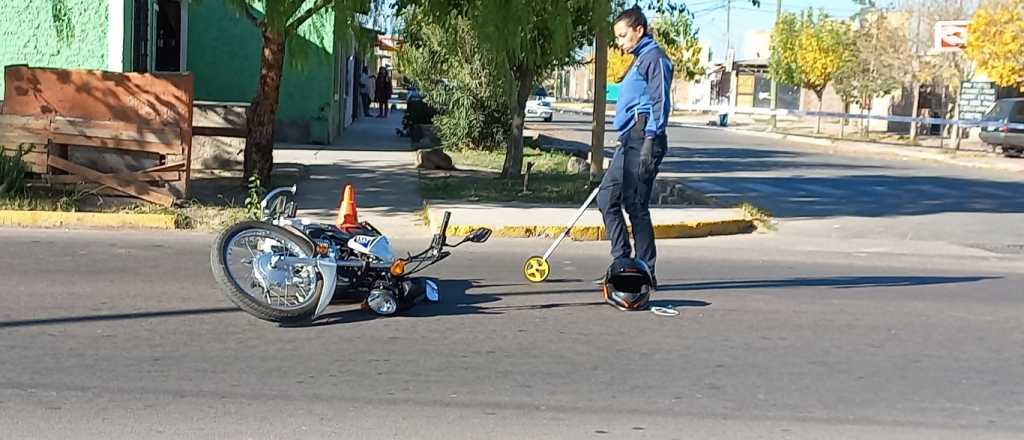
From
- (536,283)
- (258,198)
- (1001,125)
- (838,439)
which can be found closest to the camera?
(838,439)

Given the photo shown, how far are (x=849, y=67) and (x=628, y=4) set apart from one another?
26661 millimetres

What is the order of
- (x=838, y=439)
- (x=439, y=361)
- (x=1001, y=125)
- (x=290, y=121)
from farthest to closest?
1. (x=1001, y=125)
2. (x=290, y=121)
3. (x=439, y=361)
4. (x=838, y=439)

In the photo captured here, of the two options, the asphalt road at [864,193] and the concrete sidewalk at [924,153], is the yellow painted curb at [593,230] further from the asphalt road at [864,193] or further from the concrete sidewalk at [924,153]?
the concrete sidewalk at [924,153]

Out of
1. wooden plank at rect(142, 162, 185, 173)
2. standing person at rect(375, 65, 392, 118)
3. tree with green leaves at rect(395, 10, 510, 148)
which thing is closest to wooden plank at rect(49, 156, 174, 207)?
wooden plank at rect(142, 162, 185, 173)

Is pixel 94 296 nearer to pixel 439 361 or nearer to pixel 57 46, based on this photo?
pixel 439 361

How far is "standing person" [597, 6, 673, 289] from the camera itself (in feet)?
25.7

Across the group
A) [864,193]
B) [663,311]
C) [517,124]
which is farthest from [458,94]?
[663,311]

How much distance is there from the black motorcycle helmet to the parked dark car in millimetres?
25671

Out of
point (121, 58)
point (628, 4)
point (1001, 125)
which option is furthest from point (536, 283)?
point (1001, 125)

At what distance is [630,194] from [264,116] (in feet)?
23.0

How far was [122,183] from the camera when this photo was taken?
39.8 feet

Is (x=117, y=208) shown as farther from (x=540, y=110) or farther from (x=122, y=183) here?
(x=540, y=110)

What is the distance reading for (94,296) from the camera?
779 centimetres

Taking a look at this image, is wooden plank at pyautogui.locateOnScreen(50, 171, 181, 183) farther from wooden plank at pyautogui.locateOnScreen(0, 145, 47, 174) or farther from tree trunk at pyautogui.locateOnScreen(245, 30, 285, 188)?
tree trunk at pyautogui.locateOnScreen(245, 30, 285, 188)
